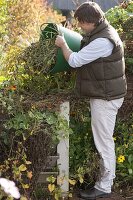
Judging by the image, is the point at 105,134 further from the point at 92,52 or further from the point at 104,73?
the point at 92,52

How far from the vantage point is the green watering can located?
4.27 m

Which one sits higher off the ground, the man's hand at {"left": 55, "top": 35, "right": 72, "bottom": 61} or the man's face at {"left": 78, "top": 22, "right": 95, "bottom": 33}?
the man's face at {"left": 78, "top": 22, "right": 95, "bottom": 33}

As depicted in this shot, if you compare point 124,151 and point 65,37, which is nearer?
point 65,37

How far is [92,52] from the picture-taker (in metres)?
3.99

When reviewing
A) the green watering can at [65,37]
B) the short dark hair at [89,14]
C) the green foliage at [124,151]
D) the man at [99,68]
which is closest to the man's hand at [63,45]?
the man at [99,68]

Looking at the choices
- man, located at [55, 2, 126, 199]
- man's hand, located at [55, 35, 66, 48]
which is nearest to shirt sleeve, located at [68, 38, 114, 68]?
man, located at [55, 2, 126, 199]

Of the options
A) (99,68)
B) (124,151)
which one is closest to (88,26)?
(99,68)

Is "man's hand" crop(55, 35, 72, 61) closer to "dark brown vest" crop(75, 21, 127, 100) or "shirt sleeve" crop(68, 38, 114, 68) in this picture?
"shirt sleeve" crop(68, 38, 114, 68)

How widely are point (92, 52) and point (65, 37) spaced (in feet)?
1.33

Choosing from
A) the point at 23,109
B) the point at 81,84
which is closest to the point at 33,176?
the point at 23,109

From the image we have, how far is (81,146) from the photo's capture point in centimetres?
475

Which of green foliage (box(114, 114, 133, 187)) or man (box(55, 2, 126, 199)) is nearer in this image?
man (box(55, 2, 126, 199))

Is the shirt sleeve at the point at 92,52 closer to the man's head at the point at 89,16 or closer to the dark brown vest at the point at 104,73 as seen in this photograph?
the dark brown vest at the point at 104,73

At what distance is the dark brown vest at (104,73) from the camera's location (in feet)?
13.3
